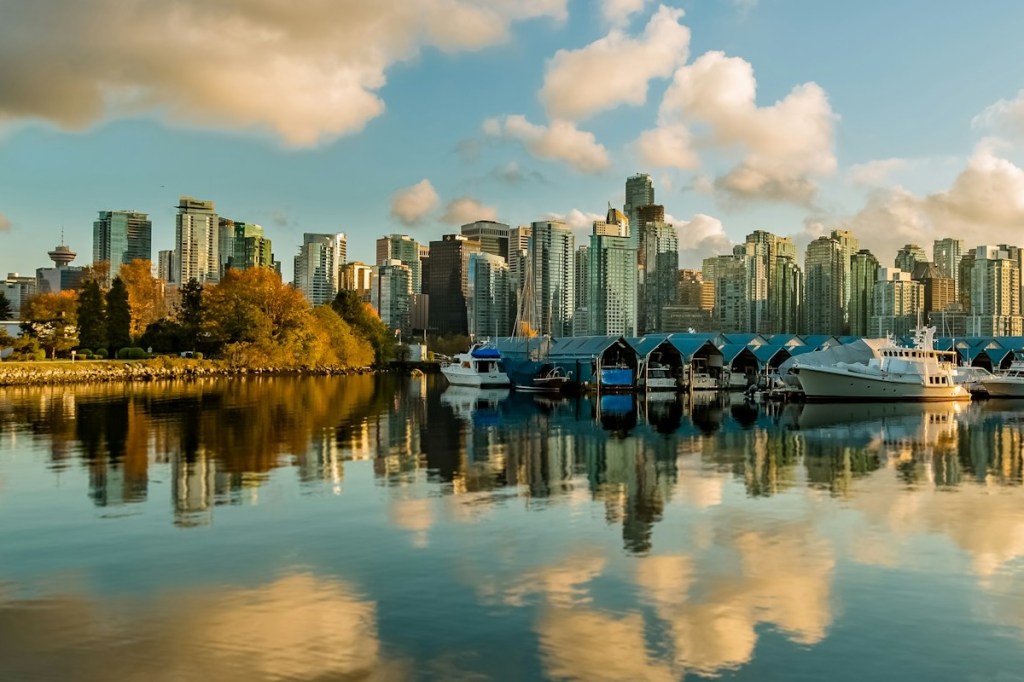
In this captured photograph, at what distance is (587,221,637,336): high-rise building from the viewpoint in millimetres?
183375

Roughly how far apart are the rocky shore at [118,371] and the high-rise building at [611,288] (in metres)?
86.6

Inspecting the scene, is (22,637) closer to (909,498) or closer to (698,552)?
(698,552)

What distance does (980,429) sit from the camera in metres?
41.3

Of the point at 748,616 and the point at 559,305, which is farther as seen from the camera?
the point at 559,305

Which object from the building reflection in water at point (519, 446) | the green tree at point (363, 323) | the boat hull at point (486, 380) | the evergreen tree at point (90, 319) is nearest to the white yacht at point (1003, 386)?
the building reflection in water at point (519, 446)

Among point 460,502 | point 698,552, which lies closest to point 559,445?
point 460,502

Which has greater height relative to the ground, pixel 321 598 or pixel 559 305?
pixel 559 305

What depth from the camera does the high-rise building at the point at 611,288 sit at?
602 feet

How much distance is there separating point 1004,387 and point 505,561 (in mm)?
69715

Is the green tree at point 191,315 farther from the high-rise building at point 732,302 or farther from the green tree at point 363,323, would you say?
the high-rise building at point 732,302

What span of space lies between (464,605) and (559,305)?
17741 centimetres

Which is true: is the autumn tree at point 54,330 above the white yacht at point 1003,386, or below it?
above

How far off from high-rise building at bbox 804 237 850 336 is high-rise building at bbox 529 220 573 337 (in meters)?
54.1

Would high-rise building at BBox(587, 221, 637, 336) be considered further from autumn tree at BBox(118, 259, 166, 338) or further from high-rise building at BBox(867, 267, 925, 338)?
autumn tree at BBox(118, 259, 166, 338)
